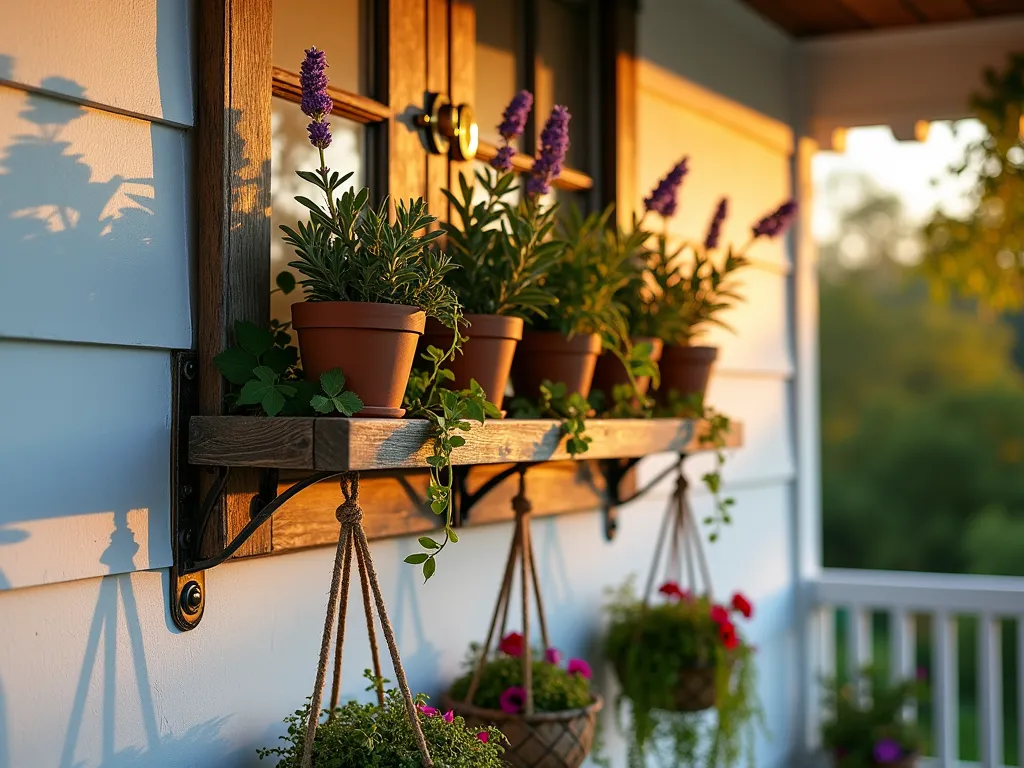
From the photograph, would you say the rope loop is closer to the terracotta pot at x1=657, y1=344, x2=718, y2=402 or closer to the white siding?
the white siding

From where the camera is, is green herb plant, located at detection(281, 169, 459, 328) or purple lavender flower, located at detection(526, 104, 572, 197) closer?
green herb plant, located at detection(281, 169, 459, 328)

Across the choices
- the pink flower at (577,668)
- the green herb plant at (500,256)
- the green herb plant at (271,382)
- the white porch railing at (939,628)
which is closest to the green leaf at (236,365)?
the green herb plant at (271,382)

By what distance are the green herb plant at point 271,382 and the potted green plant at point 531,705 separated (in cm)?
61

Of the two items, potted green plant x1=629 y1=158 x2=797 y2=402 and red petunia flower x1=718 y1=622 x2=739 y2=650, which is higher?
potted green plant x1=629 y1=158 x2=797 y2=402

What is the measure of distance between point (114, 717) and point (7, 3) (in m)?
0.77

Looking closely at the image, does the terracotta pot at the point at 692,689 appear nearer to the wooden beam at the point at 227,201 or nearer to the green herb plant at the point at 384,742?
the green herb plant at the point at 384,742

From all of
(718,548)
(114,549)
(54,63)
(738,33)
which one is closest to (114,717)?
(114,549)

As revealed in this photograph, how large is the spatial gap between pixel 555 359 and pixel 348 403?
1.88ft

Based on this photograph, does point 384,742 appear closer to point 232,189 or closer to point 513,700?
point 513,700

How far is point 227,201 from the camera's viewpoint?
137cm

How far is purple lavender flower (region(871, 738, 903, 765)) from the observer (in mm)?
3326

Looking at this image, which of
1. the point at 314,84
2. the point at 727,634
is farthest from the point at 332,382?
the point at 727,634

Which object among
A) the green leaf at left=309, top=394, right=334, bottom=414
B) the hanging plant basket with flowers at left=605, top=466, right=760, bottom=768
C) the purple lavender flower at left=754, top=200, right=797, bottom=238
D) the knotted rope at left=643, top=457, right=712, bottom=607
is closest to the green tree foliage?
the knotted rope at left=643, top=457, right=712, bottom=607

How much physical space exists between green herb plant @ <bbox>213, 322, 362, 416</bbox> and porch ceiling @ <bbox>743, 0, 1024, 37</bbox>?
2.17 m
